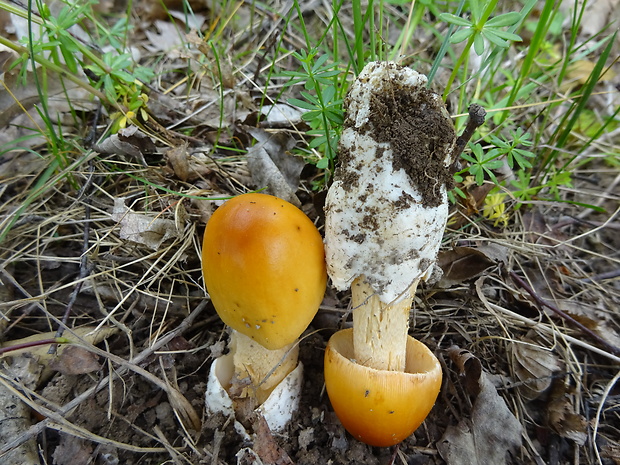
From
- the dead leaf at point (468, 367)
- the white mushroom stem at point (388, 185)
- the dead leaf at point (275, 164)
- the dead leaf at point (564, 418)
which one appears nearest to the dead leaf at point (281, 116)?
the dead leaf at point (275, 164)

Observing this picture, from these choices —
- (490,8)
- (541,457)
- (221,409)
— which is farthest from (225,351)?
(490,8)

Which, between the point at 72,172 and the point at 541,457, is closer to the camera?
the point at 541,457

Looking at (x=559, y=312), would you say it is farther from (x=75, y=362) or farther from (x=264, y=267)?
(x=75, y=362)

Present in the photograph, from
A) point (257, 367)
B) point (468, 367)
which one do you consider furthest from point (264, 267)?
point (468, 367)

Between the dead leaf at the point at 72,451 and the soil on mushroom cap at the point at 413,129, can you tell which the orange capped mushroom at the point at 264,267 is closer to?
the soil on mushroom cap at the point at 413,129

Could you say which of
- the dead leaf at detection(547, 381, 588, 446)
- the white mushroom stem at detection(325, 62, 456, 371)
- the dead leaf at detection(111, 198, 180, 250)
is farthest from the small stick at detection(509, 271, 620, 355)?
the dead leaf at detection(111, 198, 180, 250)

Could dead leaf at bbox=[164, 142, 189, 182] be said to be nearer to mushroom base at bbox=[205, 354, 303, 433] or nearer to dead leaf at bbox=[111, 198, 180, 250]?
dead leaf at bbox=[111, 198, 180, 250]

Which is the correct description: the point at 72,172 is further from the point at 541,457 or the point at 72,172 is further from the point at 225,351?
the point at 541,457
